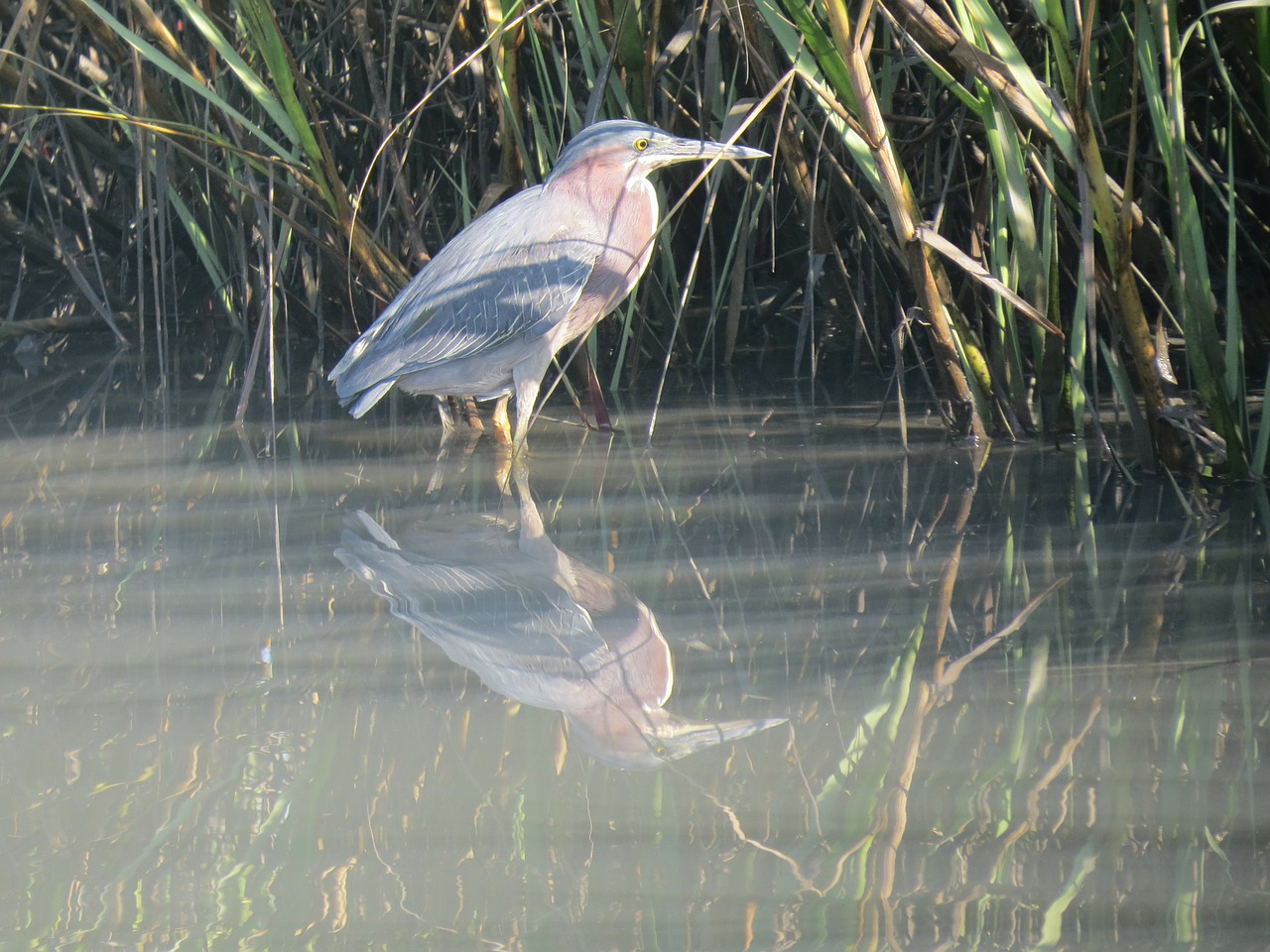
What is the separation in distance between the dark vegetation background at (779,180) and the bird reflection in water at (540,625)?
712mm

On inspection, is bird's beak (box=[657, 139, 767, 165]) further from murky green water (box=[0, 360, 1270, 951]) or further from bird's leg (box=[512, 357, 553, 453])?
murky green water (box=[0, 360, 1270, 951])

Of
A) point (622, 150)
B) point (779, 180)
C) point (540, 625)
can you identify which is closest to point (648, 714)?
point (540, 625)

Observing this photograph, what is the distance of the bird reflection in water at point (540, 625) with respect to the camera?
5.30 feet

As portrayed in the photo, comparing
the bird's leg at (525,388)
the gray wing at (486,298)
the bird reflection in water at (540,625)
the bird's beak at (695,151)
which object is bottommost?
the bird reflection in water at (540,625)

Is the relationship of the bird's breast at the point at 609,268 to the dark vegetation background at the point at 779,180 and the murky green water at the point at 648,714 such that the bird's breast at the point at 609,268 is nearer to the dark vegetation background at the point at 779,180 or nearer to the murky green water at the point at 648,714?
the dark vegetation background at the point at 779,180

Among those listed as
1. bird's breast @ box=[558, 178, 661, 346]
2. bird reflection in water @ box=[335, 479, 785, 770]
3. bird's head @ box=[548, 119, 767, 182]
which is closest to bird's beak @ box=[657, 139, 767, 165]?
bird's head @ box=[548, 119, 767, 182]

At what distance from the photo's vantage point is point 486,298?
10.9ft

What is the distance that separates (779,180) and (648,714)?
2.98 metres

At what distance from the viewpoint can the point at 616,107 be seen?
3.86m

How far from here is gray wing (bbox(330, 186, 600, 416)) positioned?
10.8 ft

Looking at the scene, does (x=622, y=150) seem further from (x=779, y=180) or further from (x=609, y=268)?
(x=779, y=180)

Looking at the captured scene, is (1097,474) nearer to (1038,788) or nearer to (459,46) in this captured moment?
(1038,788)

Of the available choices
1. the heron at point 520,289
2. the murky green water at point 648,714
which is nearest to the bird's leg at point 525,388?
the heron at point 520,289

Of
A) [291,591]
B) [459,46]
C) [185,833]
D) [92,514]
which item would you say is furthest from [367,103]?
[185,833]
